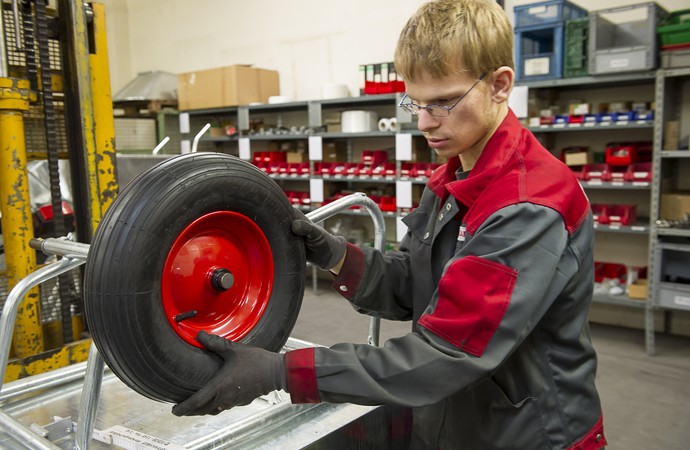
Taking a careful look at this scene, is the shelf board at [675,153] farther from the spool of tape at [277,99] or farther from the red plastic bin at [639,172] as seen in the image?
the spool of tape at [277,99]

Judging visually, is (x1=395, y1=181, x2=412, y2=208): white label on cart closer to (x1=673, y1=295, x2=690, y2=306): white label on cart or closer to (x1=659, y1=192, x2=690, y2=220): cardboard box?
(x1=659, y1=192, x2=690, y2=220): cardboard box

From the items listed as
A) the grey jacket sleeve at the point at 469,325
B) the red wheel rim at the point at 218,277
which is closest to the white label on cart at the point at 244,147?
the red wheel rim at the point at 218,277

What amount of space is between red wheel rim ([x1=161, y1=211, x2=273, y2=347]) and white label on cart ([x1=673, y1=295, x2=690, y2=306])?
3.46m

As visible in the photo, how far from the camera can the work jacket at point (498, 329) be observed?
0.94m

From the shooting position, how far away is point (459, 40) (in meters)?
1.01

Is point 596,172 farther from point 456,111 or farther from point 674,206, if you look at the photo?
point 456,111

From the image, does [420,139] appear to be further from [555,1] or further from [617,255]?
[617,255]

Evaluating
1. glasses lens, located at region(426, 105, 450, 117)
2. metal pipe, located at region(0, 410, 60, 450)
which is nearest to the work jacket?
glasses lens, located at region(426, 105, 450, 117)

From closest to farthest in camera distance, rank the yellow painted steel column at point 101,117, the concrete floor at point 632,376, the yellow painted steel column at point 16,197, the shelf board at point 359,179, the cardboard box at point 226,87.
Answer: the yellow painted steel column at point 16,197 < the yellow painted steel column at point 101,117 < the concrete floor at point 632,376 < the shelf board at point 359,179 < the cardboard box at point 226,87

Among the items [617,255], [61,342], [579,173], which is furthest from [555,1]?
[61,342]

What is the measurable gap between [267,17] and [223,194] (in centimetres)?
590

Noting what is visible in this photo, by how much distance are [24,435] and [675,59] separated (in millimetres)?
4045

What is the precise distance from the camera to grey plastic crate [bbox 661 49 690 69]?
360 centimetres

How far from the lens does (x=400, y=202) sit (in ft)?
16.9
